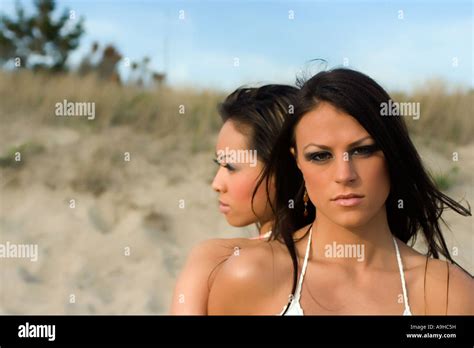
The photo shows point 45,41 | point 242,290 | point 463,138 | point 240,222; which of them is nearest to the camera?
point 242,290

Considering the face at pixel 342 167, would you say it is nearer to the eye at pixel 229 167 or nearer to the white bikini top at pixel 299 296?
the white bikini top at pixel 299 296

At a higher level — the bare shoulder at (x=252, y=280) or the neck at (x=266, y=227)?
the neck at (x=266, y=227)

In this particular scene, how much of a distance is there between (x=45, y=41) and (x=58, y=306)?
9.79 feet

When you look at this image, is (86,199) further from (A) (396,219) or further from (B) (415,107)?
(A) (396,219)

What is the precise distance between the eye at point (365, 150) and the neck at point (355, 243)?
0.25 metres

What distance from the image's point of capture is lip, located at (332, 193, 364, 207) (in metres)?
3.06

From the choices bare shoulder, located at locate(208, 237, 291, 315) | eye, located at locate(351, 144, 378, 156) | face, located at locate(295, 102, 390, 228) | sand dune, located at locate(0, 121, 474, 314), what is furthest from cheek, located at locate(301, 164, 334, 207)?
sand dune, located at locate(0, 121, 474, 314)

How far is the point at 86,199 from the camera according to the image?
8.17m

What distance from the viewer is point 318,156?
3125 millimetres

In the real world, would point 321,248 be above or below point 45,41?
below

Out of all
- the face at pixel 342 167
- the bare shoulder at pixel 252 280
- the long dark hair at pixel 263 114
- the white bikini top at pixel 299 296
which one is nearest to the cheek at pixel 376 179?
the face at pixel 342 167

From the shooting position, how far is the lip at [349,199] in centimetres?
306

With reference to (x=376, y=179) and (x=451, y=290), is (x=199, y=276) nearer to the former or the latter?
(x=376, y=179)

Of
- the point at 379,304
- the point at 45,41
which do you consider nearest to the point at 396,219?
the point at 379,304
